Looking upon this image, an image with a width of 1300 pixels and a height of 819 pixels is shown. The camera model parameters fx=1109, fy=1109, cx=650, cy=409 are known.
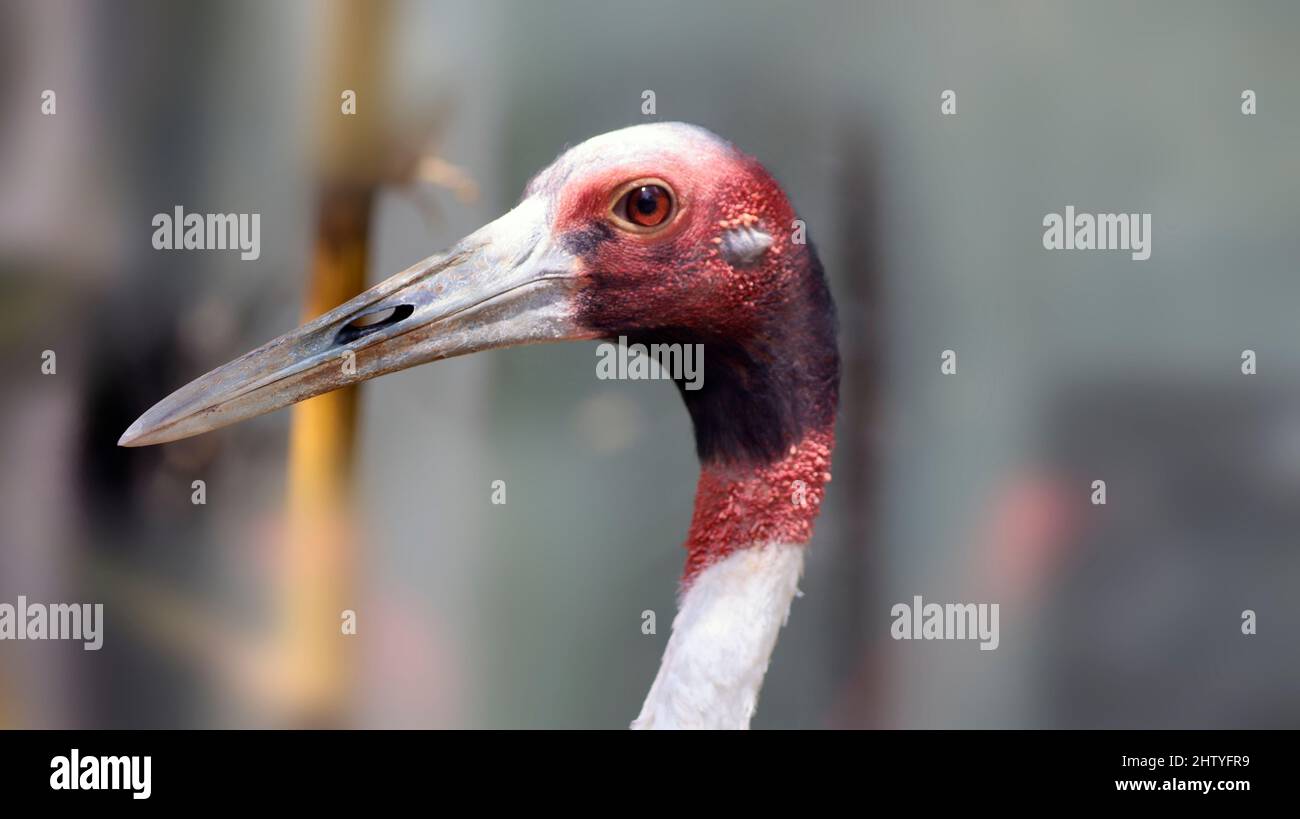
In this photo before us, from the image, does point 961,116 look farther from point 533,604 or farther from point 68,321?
point 68,321

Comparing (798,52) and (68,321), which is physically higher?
(798,52)

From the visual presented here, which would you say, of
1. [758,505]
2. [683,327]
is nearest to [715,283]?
[683,327]

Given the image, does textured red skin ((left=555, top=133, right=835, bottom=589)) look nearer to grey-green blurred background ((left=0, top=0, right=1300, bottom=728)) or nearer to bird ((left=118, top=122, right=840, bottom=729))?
bird ((left=118, top=122, right=840, bottom=729))

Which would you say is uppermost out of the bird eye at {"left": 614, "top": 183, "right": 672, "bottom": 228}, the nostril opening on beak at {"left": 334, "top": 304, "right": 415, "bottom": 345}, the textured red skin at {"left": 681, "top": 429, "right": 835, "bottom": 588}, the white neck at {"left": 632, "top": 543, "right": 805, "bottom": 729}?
the bird eye at {"left": 614, "top": 183, "right": 672, "bottom": 228}

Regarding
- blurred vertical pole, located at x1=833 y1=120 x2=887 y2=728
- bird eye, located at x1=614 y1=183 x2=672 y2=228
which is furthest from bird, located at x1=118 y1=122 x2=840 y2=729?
blurred vertical pole, located at x1=833 y1=120 x2=887 y2=728

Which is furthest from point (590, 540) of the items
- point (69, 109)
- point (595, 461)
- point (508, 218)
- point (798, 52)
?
point (69, 109)

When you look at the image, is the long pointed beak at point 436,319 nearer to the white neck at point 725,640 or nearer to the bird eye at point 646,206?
the bird eye at point 646,206

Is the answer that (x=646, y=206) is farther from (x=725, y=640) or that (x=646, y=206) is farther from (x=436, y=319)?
(x=725, y=640)
